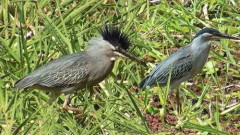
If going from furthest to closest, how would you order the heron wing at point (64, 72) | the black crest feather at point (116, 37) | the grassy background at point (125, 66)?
the heron wing at point (64, 72) < the black crest feather at point (116, 37) < the grassy background at point (125, 66)

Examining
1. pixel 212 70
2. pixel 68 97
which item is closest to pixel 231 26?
pixel 212 70

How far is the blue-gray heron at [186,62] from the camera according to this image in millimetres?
7617

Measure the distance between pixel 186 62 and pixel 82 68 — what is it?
1.24 metres

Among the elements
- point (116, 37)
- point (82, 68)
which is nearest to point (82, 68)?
point (82, 68)

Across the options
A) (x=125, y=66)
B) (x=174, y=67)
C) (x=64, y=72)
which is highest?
(x=64, y=72)

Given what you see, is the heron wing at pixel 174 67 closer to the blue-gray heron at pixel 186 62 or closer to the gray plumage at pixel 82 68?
the blue-gray heron at pixel 186 62

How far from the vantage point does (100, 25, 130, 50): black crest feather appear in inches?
269

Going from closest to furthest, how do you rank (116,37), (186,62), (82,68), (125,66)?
(116,37) → (82,68) → (125,66) → (186,62)

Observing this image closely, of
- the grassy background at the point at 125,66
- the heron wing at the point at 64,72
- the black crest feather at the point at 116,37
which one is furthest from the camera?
the heron wing at the point at 64,72

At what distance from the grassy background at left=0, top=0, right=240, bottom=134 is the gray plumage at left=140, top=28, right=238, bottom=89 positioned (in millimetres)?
117

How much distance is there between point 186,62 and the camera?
7777 mm

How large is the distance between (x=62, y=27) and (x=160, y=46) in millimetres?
1214

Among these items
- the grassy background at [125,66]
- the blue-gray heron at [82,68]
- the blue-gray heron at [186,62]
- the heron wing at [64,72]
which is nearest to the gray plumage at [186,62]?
the blue-gray heron at [186,62]

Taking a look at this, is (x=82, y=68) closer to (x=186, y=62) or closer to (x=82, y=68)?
(x=82, y=68)
